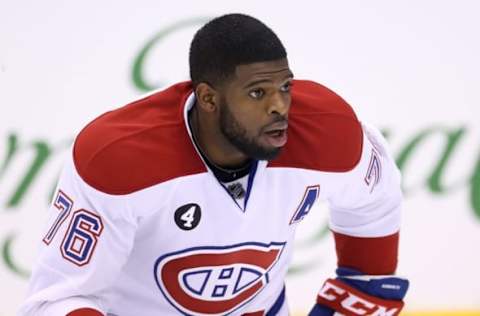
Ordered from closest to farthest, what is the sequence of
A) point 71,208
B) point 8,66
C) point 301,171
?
point 71,208, point 301,171, point 8,66

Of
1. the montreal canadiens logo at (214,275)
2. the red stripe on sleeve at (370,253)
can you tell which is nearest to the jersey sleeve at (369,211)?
the red stripe on sleeve at (370,253)

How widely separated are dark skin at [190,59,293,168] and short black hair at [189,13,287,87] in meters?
0.01

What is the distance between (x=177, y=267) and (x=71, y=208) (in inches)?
8.7

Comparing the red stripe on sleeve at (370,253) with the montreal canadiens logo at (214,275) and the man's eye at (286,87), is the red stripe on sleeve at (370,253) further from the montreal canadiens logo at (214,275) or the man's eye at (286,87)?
the man's eye at (286,87)

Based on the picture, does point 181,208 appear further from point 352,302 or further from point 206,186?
point 352,302

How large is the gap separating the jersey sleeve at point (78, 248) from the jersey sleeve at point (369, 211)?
43 centimetres

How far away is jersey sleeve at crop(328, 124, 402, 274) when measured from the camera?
2.17m

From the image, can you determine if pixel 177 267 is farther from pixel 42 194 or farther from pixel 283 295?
pixel 42 194

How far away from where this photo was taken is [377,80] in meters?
2.86

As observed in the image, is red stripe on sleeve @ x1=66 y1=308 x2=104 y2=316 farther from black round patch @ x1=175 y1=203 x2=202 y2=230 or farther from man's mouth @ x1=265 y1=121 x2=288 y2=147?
man's mouth @ x1=265 y1=121 x2=288 y2=147

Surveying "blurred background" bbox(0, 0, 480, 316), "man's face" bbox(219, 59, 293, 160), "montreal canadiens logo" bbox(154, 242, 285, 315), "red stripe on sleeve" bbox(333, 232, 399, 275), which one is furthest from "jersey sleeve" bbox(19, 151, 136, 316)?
"blurred background" bbox(0, 0, 480, 316)

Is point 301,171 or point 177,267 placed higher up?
point 301,171

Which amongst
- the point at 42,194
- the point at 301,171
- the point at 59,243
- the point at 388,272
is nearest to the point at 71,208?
the point at 59,243

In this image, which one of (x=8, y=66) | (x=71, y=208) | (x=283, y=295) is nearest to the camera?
(x=71, y=208)
